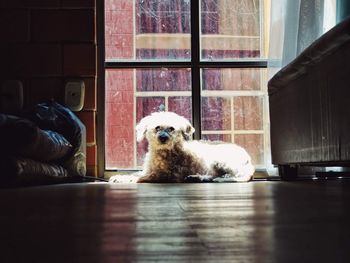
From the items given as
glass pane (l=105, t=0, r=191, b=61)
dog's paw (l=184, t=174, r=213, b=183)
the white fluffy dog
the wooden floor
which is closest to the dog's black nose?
the white fluffy dog

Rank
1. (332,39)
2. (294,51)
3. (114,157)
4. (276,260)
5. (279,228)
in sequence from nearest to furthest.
Answer: (276,260), (279,228), (332,39), (294,51), (114,157)

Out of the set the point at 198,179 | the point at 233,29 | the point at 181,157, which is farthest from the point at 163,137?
the point at 233,29

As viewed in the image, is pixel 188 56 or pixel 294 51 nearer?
pixel 294 51

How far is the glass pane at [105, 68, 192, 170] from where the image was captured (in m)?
3.88

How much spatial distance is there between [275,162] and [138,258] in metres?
2.77

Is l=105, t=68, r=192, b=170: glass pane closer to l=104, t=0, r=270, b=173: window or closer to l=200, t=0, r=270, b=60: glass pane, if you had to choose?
l=104, t=0, r=270, b=173: window

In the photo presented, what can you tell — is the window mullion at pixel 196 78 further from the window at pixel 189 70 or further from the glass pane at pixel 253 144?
the glass pane at pixel 253 144

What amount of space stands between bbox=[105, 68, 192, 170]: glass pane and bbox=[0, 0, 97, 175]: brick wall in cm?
19

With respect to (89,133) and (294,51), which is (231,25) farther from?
(89,133)

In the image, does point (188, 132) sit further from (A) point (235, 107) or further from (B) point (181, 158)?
(A) point (235, 107)

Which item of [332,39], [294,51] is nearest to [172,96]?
[294,51]

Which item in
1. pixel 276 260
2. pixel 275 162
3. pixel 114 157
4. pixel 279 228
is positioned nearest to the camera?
pixel 276 260

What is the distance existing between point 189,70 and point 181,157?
76 centimetres

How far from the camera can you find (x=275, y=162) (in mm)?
3209
